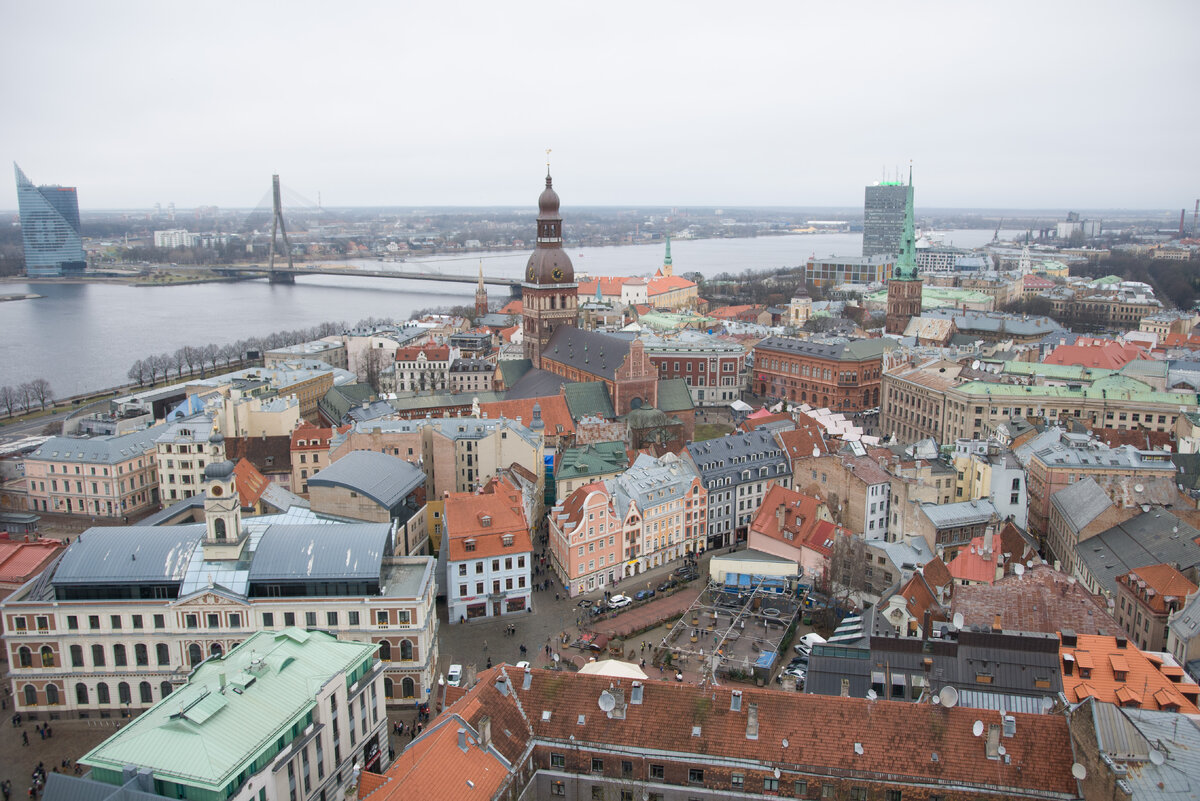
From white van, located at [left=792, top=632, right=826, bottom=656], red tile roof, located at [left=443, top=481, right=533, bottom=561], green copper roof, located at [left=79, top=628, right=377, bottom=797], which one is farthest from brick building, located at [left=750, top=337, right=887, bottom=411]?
green copper roof, located at [left=79, top=628, right=377, bottom=797]

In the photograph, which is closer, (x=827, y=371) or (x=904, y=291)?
(x=827, y=371)

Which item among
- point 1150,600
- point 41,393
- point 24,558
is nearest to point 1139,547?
point 1150,600

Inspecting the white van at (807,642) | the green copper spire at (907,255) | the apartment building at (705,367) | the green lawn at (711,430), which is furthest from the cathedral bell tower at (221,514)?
the green copper spire at (907,255)

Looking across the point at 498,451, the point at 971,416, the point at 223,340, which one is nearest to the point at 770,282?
the point at 223,340

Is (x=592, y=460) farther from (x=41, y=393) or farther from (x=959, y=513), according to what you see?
(x=41, y=393)

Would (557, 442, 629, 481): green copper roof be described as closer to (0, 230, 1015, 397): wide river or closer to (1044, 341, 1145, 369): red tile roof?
(1044, 341, 1145, 369): red tile roof

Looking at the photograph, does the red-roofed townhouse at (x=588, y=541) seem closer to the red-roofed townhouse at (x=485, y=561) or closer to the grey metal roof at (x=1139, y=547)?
the red-roofed townhouse at (x=485, y=561)

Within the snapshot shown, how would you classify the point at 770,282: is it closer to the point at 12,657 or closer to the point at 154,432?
the point at 154,432
